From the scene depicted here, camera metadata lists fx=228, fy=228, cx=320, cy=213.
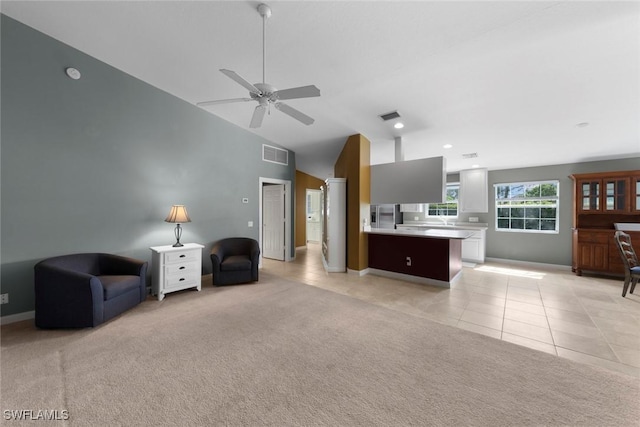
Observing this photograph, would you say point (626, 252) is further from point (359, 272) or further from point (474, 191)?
point (359, 272)

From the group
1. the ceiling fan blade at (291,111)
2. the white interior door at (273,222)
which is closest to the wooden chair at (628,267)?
the ceiling fan blade at (291,111)

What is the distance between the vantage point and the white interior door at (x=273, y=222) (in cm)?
590

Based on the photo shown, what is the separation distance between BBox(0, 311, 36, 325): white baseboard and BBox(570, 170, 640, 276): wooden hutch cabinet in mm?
8794

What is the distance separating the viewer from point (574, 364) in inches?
73.2

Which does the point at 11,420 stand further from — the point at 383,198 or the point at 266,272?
the point at 383,198

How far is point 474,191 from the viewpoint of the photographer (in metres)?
6.22

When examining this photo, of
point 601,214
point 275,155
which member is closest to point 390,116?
point 275,155

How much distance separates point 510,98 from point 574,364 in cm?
288

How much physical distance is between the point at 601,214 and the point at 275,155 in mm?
7158

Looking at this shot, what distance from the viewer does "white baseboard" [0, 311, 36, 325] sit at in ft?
7.92

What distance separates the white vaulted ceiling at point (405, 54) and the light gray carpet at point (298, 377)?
9.08 ft

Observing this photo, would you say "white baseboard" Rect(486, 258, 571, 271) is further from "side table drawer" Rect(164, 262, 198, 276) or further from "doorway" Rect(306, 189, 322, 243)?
"side table drawer" Rect(164, 262, 198, 276)

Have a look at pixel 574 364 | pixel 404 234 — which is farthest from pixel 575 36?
pixel 404 234

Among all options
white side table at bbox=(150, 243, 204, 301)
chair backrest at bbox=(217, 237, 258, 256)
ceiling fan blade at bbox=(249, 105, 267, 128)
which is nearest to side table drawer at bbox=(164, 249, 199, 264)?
white side table at bbox=(150, 243, 204, 301)
